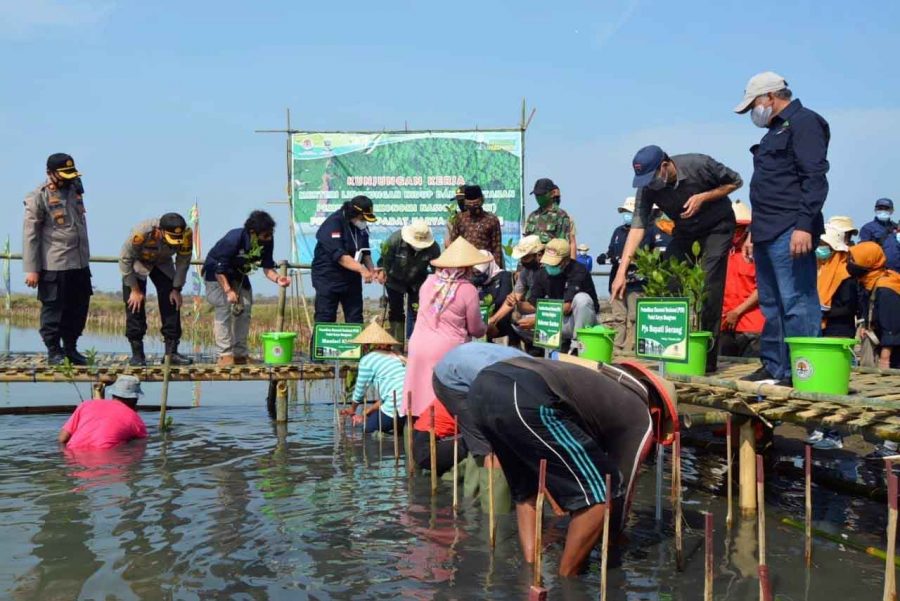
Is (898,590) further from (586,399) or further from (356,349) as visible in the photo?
(356,349)

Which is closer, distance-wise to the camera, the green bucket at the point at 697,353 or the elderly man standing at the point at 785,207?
the elderly man standing at the point at 785,207

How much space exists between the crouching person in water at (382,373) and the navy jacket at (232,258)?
7.07 ft

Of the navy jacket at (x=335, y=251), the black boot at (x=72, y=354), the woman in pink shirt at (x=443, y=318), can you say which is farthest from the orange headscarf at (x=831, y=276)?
the black boot at (x=72, y=354)

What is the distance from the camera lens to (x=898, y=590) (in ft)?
13.3

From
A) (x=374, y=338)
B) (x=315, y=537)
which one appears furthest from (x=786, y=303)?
(x=374, y=338)

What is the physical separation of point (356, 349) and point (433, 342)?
7.60 feet

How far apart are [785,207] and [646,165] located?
3.16 ft

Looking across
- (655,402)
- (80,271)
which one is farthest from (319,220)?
(655,402)

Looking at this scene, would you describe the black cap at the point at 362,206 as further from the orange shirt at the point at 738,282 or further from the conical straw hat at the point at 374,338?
the orange shirt at the point at 738,282

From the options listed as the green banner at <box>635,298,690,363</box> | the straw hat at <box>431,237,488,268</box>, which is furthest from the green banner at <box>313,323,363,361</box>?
the green banner at <box>635,298,690,363</box>

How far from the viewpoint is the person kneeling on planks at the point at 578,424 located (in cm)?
383

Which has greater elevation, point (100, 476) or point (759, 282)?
point (759, 282)

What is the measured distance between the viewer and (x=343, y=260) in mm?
9039

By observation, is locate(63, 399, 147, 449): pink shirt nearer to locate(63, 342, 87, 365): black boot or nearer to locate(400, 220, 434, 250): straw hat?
locate(63, 342, 87, 365): black boot
